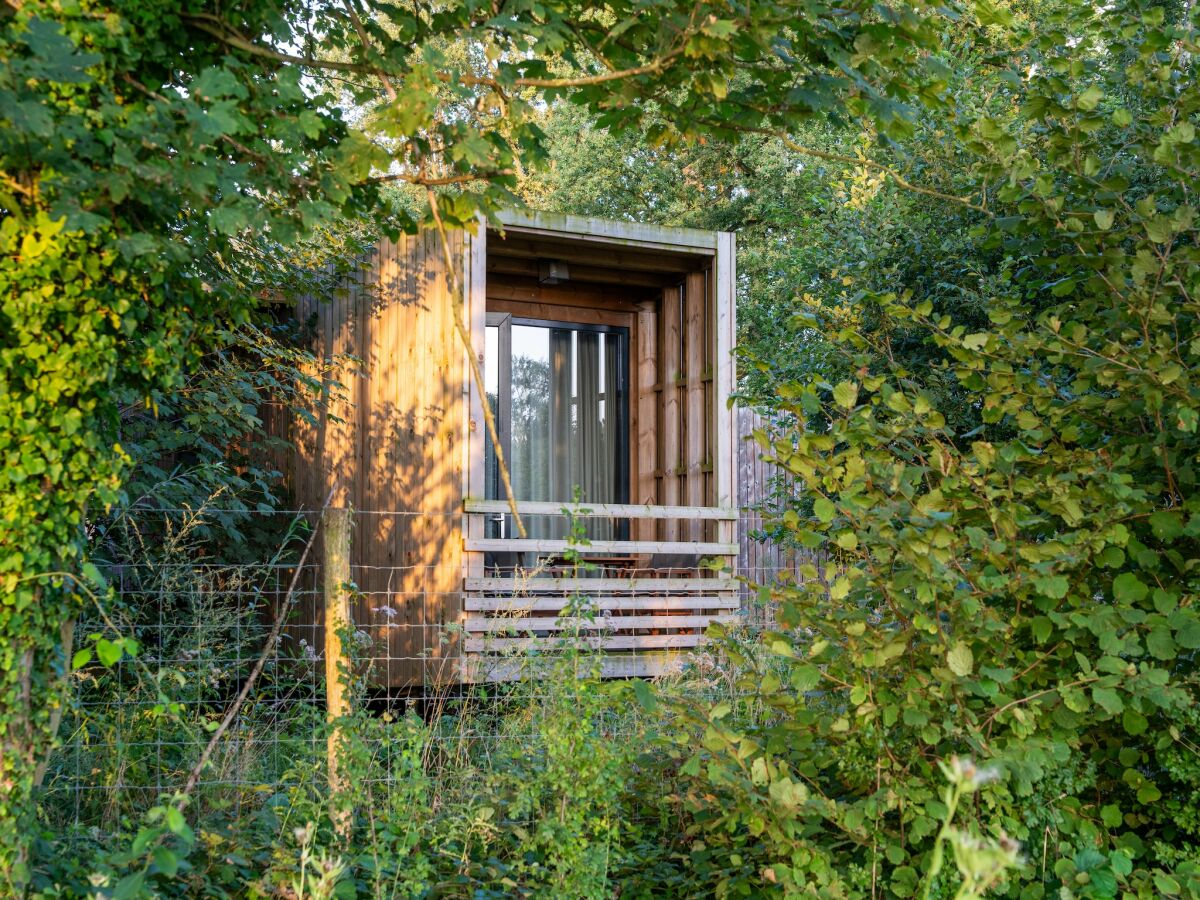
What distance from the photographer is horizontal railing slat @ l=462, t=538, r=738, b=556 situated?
653 cm

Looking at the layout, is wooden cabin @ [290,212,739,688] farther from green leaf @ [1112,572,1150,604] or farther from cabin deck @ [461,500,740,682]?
green leaf @ [1112,572,1150,604]

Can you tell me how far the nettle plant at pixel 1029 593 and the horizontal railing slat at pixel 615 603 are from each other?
3107mm

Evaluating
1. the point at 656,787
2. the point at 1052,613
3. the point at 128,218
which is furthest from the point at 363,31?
the point at 656,787

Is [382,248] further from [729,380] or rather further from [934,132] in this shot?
[934,132]

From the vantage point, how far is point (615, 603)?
22.4ft

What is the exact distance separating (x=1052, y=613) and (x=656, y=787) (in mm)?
1801

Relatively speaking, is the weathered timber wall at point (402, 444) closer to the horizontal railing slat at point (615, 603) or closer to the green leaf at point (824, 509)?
the horizontal railing slat at point (615, 603)

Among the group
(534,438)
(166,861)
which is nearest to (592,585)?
(534,438)

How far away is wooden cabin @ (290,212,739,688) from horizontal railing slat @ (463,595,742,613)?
2 cm

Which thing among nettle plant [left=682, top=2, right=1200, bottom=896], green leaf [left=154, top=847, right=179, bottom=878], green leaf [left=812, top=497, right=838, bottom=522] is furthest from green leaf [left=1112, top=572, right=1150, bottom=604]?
green leaf [left=154, top=847, right=179, bottom=878]

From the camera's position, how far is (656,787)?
3994 millimetres

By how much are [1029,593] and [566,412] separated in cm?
593

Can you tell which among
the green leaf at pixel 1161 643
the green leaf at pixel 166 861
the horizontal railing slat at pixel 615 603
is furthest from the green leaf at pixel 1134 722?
the horizontal railing slat at pixel 615 603

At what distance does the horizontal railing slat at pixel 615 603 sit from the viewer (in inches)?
253
